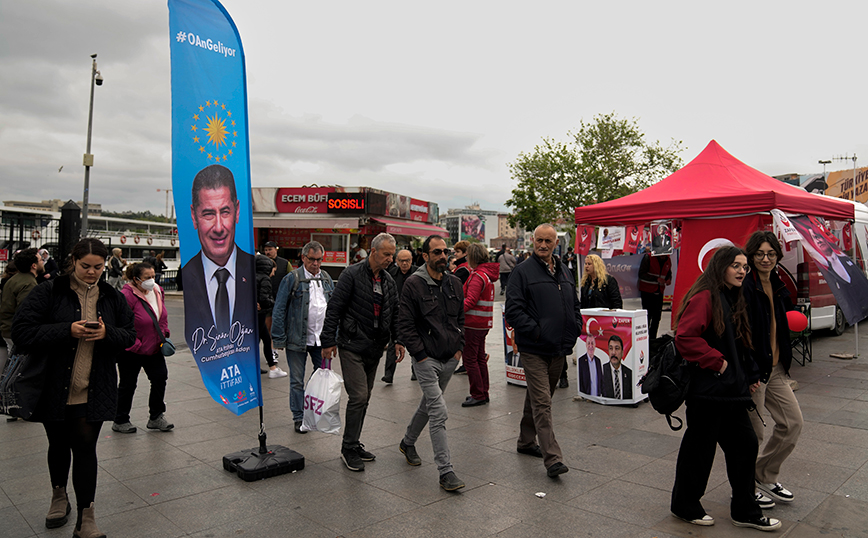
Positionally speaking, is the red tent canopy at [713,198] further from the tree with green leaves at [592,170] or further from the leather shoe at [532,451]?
the tree with green leaves at [592,170]

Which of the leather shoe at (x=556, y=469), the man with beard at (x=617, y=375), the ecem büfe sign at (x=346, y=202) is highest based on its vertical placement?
the ecem büfe sign at (x=346, y=202)

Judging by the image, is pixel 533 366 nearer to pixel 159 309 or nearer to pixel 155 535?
pixel 155 535

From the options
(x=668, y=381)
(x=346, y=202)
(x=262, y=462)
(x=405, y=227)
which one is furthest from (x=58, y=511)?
(x=405, y=227)

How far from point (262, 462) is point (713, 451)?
10.5ft

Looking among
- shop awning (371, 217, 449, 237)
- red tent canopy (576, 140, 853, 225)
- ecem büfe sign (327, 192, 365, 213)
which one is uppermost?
ecem büfe sign (327, 192, 365, 213)

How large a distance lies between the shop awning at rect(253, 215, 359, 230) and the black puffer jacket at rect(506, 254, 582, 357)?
77.2 ft

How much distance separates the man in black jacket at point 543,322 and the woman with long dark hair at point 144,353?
3.46 meters

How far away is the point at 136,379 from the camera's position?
230 inches

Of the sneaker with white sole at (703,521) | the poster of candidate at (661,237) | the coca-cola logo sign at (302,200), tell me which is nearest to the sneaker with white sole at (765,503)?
the sneaker with white sole at (703,521)

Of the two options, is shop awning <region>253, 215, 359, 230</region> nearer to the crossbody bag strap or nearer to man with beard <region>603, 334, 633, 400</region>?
man with beard <region>603, 334, 633, 400</region>

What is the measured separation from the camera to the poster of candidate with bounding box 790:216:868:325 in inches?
287

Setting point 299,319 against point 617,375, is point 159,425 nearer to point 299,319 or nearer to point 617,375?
point 299,319

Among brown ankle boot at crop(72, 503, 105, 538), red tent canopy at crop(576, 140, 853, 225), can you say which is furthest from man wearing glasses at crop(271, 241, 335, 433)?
red tent canopy at crop(576, 140, 853, 225)

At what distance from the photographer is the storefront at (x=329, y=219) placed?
2900cm
